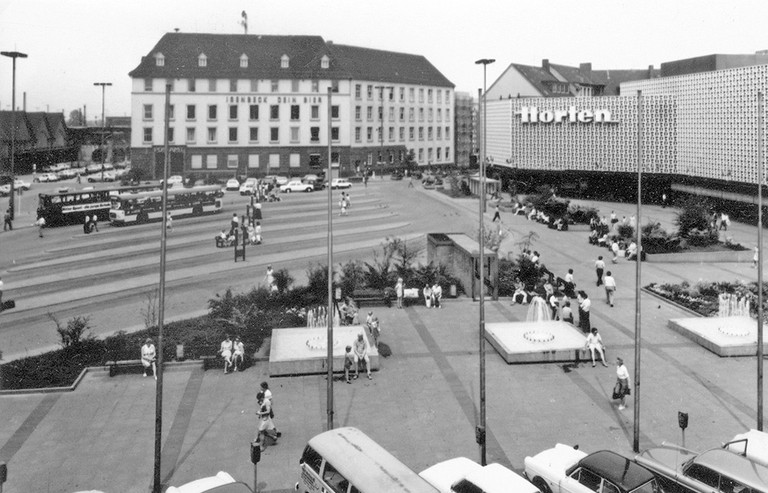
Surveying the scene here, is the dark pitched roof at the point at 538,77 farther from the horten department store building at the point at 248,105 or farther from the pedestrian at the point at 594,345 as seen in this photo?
the pedestrian at the point at 594,345

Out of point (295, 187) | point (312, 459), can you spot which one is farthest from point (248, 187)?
point (312, 459)

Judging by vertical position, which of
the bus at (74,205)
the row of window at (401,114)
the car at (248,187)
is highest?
the row of window at (401,114)

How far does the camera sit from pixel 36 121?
103938 millimetres

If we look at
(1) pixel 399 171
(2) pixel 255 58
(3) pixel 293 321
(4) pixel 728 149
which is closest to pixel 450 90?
(1) pixel 399 171

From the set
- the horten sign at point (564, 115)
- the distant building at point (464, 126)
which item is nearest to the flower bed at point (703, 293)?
the horten sign at point (564, 115)

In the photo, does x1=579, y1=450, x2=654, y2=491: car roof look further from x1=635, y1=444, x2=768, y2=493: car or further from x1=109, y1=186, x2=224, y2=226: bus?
x1=109, y1=186, x2=224, y2=226: bus

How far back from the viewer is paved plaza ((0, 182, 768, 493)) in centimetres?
1516

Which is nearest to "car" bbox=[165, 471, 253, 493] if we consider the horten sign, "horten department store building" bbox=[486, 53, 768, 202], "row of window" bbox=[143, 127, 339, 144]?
"horten department store building" bbox=[486, 53, 768, 202]

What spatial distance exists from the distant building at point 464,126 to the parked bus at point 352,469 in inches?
4487

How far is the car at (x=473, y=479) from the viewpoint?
12156 mm

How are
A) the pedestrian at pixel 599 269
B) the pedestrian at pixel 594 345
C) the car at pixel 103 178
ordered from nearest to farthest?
1. the pedestrian at pixel 594 345
2. the pedestrian at pixel 599 269
3. the car at pixel 103 178

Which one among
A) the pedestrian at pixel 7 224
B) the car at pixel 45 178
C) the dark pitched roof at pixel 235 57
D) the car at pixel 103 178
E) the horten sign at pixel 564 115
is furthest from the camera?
the car at pixel 45 178

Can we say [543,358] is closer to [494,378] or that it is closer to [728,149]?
[494,378]

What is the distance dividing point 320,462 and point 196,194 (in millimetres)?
43746
